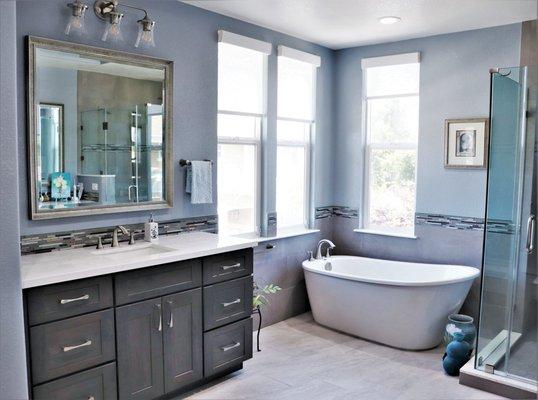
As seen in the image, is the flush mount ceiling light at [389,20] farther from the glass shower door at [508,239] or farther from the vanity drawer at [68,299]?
the vanity drawer at [68,299]

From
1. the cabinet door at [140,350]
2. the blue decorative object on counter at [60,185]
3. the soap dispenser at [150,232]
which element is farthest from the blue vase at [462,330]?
the blue decorative object on counter at [60,185]

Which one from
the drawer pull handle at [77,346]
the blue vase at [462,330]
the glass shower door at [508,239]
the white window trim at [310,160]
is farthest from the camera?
the white window trim at [310,160]

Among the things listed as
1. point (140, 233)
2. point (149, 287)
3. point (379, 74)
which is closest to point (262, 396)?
point (149, 287)

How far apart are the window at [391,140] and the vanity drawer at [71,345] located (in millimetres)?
3095

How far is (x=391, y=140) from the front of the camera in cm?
488

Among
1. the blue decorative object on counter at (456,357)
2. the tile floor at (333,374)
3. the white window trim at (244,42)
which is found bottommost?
the tile floor at (333,374)

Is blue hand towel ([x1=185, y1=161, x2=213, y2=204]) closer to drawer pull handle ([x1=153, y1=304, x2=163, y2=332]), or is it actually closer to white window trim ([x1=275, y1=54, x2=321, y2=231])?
drawer pull handle ([x1=153, y1=304, x2=163, y2=332])

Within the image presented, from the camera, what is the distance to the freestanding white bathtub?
3.90 metres

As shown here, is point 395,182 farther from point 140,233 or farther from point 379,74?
point 140,233

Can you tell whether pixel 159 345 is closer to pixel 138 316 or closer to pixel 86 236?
pixel 138 316

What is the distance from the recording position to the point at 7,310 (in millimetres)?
2150

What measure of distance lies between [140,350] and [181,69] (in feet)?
6.49

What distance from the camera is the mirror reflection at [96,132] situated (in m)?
2.91

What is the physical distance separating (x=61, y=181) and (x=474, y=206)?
3.34m
